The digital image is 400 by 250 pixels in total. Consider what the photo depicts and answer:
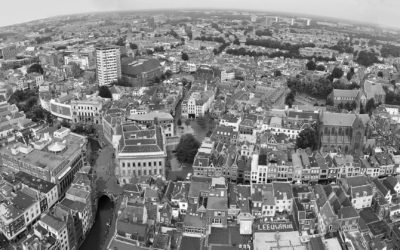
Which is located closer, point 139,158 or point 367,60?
point 139,158

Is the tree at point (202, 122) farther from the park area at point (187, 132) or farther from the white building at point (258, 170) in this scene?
the white building at point (258, 170)

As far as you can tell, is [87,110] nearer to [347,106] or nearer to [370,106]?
[347,106]

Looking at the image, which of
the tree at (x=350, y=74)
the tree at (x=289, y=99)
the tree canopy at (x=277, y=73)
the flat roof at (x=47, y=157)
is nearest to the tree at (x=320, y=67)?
the tree at (x=350, y=74)

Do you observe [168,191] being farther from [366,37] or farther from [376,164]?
[366,37]

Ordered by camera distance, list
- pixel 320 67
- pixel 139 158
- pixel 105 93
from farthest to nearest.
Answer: pixel 320 67 < pixel 105 93 < pixel 139 158

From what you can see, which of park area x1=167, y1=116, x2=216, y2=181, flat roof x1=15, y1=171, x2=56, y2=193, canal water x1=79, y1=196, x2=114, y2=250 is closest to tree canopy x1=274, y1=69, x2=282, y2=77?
park area x1=167, y1=116, x2=216, y2=181

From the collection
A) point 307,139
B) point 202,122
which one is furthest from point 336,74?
point 307,139

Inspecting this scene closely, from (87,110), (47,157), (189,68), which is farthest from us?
(189,68)
